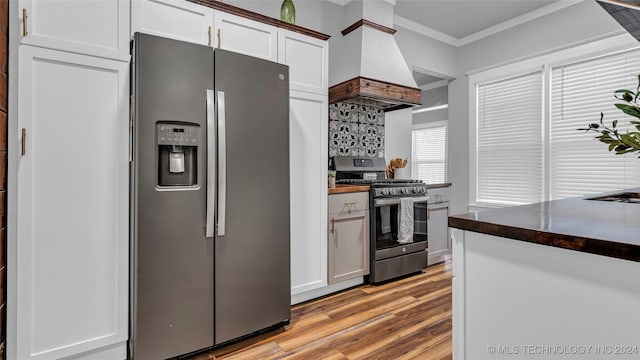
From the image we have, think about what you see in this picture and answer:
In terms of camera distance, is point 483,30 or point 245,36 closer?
point 245,36

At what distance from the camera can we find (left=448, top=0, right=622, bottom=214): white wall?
3.28m

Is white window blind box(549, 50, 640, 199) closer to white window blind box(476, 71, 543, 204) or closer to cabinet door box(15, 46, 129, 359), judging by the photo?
white window blind box(476, 71, 543, 204)

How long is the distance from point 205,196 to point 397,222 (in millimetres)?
1952

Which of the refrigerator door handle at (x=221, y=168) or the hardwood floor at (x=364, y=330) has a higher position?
the refrigerator door handle at (x=221, y=168)

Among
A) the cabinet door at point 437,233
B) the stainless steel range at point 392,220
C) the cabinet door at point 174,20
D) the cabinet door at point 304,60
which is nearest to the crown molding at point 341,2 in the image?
the cabinet door at point 304,60

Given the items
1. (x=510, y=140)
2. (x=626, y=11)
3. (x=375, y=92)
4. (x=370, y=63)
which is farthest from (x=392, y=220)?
(x=626, y=11)

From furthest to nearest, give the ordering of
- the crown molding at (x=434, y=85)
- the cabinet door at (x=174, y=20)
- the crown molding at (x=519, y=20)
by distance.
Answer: the crown molding at (x=434, y=85), the crown molding at (x=519, y=20), the cabinet door at (x=174, y=20)

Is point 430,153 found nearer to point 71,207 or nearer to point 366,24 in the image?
point 366,24

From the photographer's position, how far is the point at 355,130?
3588mm

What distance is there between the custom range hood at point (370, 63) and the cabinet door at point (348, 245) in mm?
Result: 1122

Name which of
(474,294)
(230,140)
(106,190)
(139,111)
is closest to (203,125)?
(230,140)

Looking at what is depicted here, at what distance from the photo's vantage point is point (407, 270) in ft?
10.6

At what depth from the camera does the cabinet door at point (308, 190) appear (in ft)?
8.09

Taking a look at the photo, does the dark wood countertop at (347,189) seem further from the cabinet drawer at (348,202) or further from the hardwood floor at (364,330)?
the hardwood floor at (364,330)
